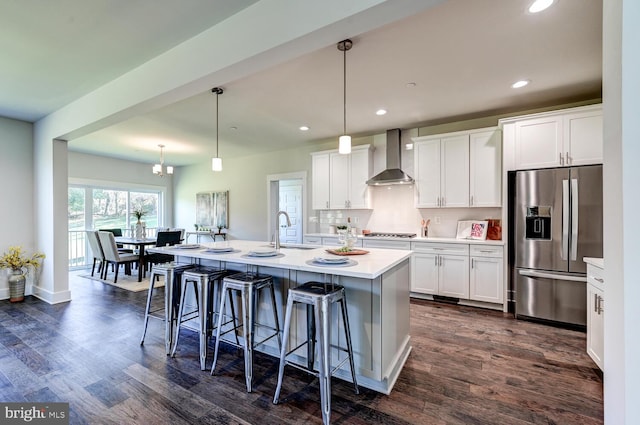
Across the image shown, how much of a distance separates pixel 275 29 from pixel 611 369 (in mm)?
2392

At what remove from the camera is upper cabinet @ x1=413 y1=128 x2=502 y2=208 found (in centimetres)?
386

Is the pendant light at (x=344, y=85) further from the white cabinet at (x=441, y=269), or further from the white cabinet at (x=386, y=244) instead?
the white cabinet at (x=441, y=269)

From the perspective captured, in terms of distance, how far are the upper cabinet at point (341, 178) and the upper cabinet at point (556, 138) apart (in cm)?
207

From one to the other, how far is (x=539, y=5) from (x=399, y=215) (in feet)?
10.8

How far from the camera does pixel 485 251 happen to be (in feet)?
12.2

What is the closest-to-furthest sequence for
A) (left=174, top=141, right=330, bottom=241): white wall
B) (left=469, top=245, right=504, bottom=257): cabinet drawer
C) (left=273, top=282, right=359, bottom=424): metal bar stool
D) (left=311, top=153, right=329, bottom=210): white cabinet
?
(left=273, top=282, right=359, bottom=424): metal bar stool
(left=469, top=245, right=504, bottom=257): cabinet drawer
(left=311, top=153, right=329, bottom=210): white cabinet
(left=174, top=141, right=330, bottom=241): white wall

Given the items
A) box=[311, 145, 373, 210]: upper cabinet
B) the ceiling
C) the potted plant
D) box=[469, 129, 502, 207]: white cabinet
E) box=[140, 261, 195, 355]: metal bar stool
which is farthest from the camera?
box=[311, 145, 373, 210]: upper cabinet

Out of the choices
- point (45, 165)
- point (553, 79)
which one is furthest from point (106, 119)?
point (553, 79)

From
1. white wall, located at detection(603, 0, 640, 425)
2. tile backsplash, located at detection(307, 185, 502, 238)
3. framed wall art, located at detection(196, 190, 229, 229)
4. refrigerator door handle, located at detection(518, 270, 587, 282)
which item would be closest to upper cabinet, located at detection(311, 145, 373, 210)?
tile backsplash, located at detection(307, 185, 502, 238)

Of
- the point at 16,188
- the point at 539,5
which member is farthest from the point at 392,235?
the point at 16,188

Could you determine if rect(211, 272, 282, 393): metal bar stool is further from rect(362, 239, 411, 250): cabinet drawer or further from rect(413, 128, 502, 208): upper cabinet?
rect(413, 128, 502, 208): upper cabinet

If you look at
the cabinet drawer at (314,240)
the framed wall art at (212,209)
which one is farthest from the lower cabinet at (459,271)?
the framed wall art at (212,209)

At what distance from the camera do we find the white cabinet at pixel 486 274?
3.63 meters

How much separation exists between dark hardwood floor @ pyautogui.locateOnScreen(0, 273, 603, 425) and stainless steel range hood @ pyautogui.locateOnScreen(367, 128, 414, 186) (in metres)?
2.21
